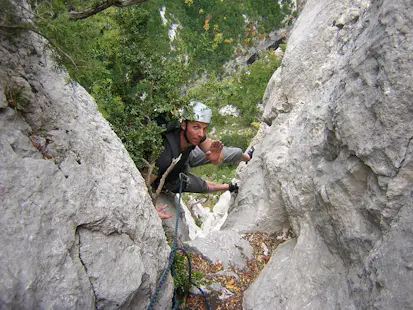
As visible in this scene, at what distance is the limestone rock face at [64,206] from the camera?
236cm

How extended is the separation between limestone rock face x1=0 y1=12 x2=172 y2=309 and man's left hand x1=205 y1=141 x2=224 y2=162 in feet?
10.1

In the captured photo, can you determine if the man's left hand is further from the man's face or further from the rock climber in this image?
the man's face

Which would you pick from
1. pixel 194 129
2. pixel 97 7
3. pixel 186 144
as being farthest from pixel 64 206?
pixel 97 7

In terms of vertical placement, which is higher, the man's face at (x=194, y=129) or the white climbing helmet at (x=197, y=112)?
the white climbing helmet at (x=197, y=112)

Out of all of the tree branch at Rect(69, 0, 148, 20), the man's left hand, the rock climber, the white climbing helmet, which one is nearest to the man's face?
the rock climber

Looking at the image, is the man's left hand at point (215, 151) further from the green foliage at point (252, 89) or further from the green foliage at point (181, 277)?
the green foliage at point (252, 89)

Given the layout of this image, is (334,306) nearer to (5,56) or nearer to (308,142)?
(308,142)

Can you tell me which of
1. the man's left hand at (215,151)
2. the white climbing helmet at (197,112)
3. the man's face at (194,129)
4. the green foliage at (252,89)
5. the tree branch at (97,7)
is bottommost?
the man's left hand at (215,151)

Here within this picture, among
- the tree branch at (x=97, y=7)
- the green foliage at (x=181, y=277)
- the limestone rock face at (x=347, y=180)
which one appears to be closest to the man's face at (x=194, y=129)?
the limestone rock face at (x=347, y=180)

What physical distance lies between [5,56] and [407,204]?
4.16m

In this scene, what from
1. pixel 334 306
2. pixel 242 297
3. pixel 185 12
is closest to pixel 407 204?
pixel 334 306

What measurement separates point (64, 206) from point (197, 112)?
141 inches

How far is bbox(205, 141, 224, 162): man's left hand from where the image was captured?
6938mm

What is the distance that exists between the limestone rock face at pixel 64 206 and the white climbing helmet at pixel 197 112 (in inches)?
75.2
